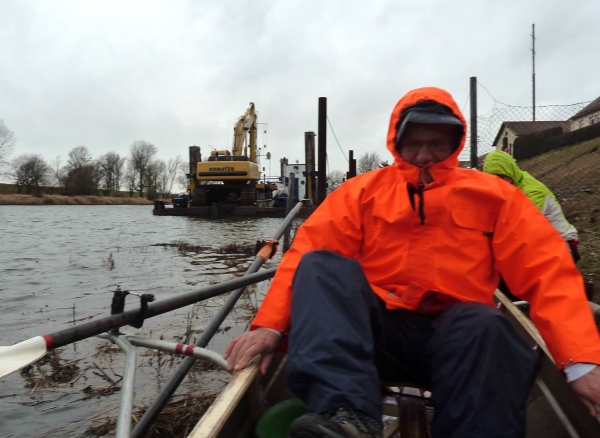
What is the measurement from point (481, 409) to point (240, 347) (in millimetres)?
844

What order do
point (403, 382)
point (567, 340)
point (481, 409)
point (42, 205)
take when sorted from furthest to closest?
point (42, 205)
point (403, 382)
point (567, 340)
point (481, 409)

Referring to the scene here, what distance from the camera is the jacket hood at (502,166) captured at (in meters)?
4.60

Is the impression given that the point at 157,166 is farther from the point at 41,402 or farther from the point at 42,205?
the point at 41,402

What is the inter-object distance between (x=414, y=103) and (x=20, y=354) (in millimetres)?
1785

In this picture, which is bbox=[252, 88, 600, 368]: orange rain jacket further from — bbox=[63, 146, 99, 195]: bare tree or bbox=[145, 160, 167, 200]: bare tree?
bbox=[145, 160, 167, 200]: bare tree

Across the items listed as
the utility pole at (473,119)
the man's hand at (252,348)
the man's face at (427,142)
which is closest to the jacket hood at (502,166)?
the man's face at (427,142)

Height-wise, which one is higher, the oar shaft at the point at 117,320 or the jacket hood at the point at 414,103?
the jacket hood at the point at 414,103

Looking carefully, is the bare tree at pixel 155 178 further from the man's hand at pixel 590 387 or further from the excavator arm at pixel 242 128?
the man's hand at pixel 590 387

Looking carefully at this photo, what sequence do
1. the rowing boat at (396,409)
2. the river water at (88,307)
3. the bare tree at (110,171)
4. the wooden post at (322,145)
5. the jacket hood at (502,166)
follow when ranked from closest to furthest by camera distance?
1. the rowing boat at (396,409)
2. the river water at (88,307)
3. the jacket hood at (502,166)
4. the wooden post at (322,145)
5. the bare tree at (110,171)

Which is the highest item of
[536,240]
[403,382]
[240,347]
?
[536,240]

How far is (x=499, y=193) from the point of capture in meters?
2.18

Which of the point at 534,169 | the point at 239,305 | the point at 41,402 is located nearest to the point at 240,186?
the point at 534,169

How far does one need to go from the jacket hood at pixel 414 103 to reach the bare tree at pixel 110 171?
219 feet

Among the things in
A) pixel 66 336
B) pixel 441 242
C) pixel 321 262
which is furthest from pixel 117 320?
pixel 441 242
